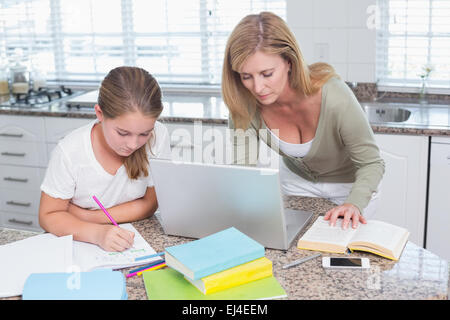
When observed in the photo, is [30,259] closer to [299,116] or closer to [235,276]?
[235,276]

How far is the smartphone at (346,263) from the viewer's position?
4.15 ft

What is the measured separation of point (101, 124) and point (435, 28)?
2048mm

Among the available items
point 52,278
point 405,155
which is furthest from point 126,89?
point 405,155

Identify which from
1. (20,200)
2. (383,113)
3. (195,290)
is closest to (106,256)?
(195,290)

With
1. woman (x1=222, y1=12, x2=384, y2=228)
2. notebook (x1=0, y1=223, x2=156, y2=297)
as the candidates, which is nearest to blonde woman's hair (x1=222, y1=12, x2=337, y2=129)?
woman (x1=222, y1=12, x2=384, y2=228)

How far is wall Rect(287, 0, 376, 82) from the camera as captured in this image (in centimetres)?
Answer: 293

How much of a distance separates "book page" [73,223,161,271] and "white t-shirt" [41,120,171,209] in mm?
198

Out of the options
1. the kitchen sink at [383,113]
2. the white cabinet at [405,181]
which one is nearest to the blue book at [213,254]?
the white cabinet at [405,181]

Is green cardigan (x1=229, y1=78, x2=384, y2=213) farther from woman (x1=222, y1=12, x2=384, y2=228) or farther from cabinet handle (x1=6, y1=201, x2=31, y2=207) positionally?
cabinet handle (x1=6, y1=201, x2=31, y2=207)

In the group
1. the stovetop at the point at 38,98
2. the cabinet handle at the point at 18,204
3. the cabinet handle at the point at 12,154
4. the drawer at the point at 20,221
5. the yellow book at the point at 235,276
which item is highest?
the stovetop at the point at 38,98

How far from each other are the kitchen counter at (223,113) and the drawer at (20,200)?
0.45 metres

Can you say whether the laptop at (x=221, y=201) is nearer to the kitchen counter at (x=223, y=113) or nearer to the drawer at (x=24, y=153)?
the kitchen counter at (x=223, y=113)

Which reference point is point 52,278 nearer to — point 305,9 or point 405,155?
point 405,155

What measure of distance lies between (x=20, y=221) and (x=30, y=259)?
208 centimetres
